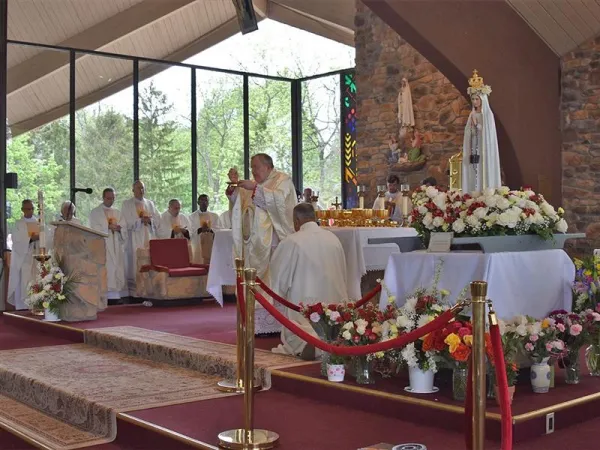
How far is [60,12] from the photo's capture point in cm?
1420

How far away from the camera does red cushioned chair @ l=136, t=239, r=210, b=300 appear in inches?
430

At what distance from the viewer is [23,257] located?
11.8m

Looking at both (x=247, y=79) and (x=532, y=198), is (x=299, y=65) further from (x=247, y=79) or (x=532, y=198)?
(x=532, y=198)

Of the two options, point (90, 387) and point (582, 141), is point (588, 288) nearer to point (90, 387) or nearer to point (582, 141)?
point (90, 387)

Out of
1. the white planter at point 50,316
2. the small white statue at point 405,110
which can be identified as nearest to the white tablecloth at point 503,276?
the white planter at point 50,316

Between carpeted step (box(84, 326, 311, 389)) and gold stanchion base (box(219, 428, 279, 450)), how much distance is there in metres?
1.35

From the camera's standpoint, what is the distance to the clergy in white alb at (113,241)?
12047 millimetres

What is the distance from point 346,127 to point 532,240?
1123 centimetres

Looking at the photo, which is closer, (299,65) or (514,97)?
(514,97)

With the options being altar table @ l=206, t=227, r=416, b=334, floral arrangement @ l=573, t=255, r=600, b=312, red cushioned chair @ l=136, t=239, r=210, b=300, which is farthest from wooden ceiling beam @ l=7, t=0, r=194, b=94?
floral arrangement @ l=573, t=255, r=600, b=312

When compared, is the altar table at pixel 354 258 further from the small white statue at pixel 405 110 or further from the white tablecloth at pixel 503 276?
the small white statue at pixel 405 110

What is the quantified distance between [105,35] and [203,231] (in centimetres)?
487

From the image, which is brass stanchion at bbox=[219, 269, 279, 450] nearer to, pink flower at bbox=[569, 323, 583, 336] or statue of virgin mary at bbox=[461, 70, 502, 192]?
pink flower at bbox=[569, 323, 583, 336]

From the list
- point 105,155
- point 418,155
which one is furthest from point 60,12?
point 418,155
